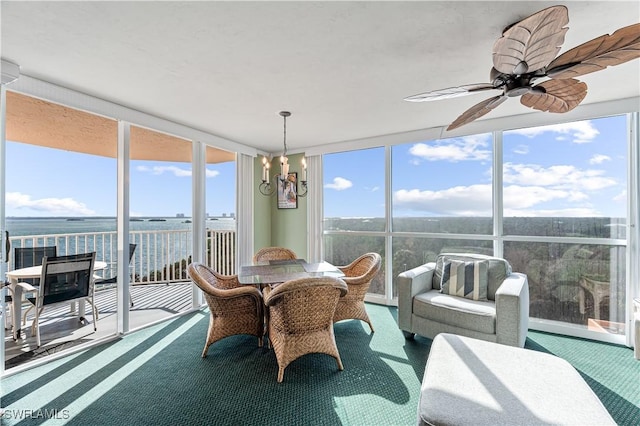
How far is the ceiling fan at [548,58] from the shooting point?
1287mm

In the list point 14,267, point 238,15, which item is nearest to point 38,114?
point 14,267

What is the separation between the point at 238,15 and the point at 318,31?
48 cm

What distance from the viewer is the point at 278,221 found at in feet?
17.8

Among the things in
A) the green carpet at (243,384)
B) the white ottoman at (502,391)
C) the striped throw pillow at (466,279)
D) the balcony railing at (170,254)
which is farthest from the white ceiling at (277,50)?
the green carpet at (243,384)

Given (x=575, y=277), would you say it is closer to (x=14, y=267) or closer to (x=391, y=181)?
(x=391, y=181)

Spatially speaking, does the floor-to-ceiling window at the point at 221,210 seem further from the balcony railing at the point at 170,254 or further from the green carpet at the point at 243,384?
the green carpet at the point at 243,384

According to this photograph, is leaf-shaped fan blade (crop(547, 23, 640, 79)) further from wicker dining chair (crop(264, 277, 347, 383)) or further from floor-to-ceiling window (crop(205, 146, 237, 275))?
floor-to-ceiling window (crop(205, 146, 237, 275))

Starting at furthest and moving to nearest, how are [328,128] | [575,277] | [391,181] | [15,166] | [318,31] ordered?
1. [391,181]
2. [328,128]
3. [575,277]
4. [15,166]
5. [318,31]

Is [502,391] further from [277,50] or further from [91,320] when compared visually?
[91,320]

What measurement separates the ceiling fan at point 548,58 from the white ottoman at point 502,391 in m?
1.63

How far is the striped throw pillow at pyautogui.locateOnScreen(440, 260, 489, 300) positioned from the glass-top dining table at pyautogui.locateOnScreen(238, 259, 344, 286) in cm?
123

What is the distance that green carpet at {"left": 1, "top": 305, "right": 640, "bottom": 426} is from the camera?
74.2 inches

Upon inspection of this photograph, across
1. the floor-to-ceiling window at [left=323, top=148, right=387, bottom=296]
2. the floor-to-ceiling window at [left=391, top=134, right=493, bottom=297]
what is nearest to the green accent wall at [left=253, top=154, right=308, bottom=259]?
the floor-to-ceiling window at [left=323, top=148, right=387, bottom=296]

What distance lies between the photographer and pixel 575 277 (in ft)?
10.6
